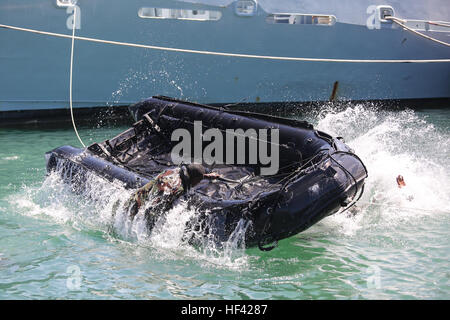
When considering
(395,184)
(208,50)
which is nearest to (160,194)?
(395,184)

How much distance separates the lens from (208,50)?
40.3 ft

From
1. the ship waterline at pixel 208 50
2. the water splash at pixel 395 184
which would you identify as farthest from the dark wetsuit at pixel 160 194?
the ship waterline at pixel 208 50

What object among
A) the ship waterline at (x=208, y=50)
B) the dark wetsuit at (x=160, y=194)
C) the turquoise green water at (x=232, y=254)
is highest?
the ship waterline at (x=208, y=50)

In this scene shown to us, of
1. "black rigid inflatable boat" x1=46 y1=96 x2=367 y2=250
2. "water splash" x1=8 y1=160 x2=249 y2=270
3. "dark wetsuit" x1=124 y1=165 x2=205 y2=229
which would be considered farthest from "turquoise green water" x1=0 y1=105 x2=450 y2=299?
"black rigid inflatable boat" x1=46 y1=96 x2=367 y2=250

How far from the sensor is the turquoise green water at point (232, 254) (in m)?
4.64

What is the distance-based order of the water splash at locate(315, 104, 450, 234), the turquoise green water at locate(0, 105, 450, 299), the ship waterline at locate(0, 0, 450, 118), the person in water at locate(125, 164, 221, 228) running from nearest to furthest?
the turquoise green water at locate(0, 105, 450, 299)
the person in water at locate(125, 164, 221, 228)
the water splash at locate(315, 104, 450, 234)
the ship waterline at locate(0, 0, 450, 118)

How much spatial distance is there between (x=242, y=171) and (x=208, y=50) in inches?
249

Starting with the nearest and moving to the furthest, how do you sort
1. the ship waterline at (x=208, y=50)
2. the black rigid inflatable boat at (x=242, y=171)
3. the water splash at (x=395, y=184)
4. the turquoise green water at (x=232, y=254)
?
the turquoise green water at (x=232, y=254), the black rigid inflatable boat at (x=242, y=171), the water splash at (x=395, y=184), the ship waterline at (x=208, y=50)

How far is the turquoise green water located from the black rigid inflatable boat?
0.23 metres

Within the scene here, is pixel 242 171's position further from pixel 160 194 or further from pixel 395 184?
pixel 395 184

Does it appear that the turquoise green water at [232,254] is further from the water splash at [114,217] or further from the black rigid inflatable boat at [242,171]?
the black rigid inflatable boat at [242,171]

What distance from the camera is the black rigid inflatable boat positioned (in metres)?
5.06

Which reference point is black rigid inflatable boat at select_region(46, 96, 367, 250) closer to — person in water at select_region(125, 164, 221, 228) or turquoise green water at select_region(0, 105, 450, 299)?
person in water at select_region(125, 164, 221, 228)

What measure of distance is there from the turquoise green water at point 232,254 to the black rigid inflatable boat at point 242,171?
0.23m
